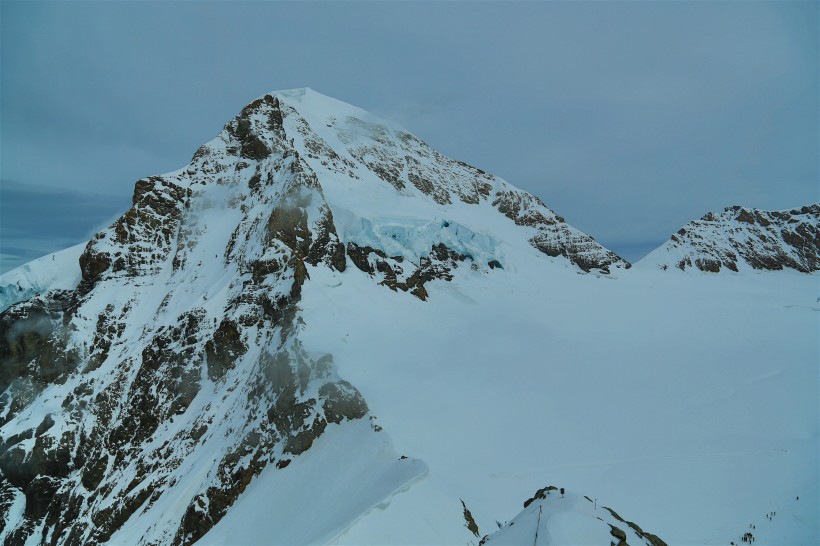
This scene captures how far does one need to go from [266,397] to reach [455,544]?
20329 mm

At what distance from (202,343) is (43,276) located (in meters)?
26.7

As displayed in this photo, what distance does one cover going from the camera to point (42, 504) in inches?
1539

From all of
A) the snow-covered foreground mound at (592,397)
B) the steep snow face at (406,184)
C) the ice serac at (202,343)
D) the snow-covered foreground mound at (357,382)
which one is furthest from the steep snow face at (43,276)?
the snow-covered foreground mound at (592,397)

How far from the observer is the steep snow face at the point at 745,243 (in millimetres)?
84688

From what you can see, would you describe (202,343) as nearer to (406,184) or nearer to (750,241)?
(406,184)

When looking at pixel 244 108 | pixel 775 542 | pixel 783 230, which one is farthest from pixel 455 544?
pixel 783 230

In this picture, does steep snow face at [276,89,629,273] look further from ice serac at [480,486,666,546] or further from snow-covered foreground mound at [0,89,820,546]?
ice serac at [480,486,666,546]

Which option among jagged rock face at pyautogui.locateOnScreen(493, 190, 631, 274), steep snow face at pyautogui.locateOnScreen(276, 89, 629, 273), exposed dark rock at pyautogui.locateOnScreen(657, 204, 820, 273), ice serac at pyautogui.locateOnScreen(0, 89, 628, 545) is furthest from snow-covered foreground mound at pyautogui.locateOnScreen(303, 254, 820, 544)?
exposed dark rock at pyautogui.locateOnScreen(657, 204, 820, 273)

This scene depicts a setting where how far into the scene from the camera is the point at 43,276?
164 ft

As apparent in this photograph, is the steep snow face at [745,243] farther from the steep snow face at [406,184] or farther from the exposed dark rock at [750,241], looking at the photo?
the steep snow face at [406,184]

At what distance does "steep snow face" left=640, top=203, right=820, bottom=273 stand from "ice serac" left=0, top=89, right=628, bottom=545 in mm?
50155

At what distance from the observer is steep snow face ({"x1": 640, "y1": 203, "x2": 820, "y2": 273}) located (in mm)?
84688

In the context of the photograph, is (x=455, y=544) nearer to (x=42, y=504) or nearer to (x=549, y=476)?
(x=549, y=476)

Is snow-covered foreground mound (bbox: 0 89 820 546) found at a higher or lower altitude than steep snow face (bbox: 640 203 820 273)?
lower
